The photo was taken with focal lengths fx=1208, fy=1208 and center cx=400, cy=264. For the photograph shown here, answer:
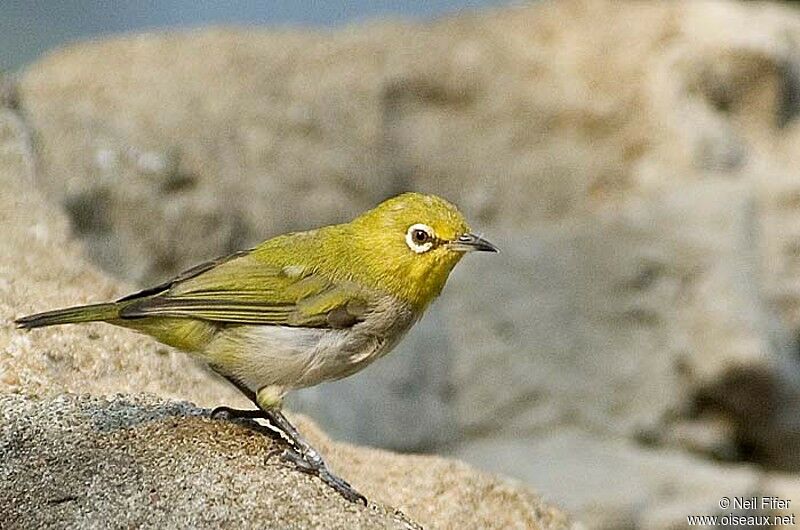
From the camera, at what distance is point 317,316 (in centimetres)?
512

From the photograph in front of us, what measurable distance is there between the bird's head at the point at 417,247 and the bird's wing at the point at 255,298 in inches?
6.5

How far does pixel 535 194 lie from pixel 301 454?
270 inches

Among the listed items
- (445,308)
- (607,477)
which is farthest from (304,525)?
(445,308)

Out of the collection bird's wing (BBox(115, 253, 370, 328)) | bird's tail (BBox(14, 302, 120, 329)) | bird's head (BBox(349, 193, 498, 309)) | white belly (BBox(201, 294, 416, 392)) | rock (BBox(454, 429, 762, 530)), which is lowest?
rock (BBox(454, 429, 762, 530))

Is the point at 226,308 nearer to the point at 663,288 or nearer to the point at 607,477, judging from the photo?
the point at 607,477

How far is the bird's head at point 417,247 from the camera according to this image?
5.16m

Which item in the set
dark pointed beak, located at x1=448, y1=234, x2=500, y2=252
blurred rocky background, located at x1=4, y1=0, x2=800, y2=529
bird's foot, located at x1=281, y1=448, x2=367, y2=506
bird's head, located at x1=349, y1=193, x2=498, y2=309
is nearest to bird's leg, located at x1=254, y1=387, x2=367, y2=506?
bird's foot, located at x1=281, y1=448, x2=367, y2=506

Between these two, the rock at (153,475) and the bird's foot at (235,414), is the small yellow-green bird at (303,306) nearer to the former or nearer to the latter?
the bird's foot at (235,414)

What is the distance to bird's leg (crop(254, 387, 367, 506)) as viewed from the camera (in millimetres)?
4707

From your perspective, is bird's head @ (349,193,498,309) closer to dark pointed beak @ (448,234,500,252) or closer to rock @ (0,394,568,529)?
dark pointed beak @ (448,234,500,252)

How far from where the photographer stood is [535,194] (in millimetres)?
11398

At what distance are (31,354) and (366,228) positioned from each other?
5.33 ft

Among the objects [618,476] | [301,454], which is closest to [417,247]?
[301,454]

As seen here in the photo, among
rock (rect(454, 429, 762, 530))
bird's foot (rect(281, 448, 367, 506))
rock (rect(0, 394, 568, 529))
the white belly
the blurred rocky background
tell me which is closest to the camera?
rock (rect(0, 394, 568, 529))
